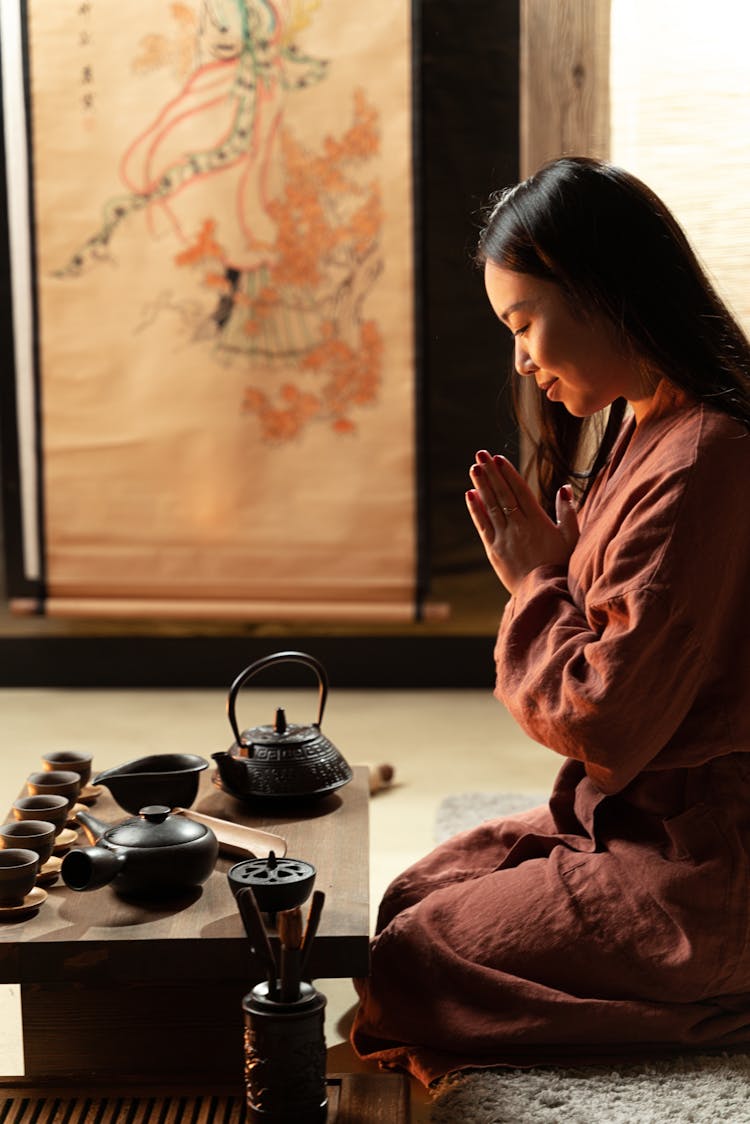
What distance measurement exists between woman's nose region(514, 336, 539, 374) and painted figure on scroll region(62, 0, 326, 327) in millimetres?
2493

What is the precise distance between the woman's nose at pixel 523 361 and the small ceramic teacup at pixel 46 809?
37.7 inches

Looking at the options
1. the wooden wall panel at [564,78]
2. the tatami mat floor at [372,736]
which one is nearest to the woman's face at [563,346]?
the tatami mat floor at [372,736]

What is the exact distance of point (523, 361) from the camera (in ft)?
6.84

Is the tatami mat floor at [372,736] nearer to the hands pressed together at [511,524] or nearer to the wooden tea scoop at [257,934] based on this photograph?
the hands pressed together at [511,524]

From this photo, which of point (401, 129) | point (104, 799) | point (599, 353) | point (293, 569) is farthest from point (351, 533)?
point (599, 353)

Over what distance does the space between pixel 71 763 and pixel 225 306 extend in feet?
7.73

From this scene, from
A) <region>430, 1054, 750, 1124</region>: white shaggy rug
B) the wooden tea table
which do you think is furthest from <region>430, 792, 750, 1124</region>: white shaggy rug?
the wooden tea table

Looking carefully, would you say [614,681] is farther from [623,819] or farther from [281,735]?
[281,735]

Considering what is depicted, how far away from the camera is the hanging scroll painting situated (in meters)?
4.37

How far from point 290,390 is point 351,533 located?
0.49 metres

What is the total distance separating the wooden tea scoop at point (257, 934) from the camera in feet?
5.31

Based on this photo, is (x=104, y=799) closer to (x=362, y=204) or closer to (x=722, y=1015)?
(x=722, y=1015)

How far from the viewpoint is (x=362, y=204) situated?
14.5 feet

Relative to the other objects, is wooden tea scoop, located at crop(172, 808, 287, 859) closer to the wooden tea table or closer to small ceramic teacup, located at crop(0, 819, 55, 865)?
the wooden tea table
